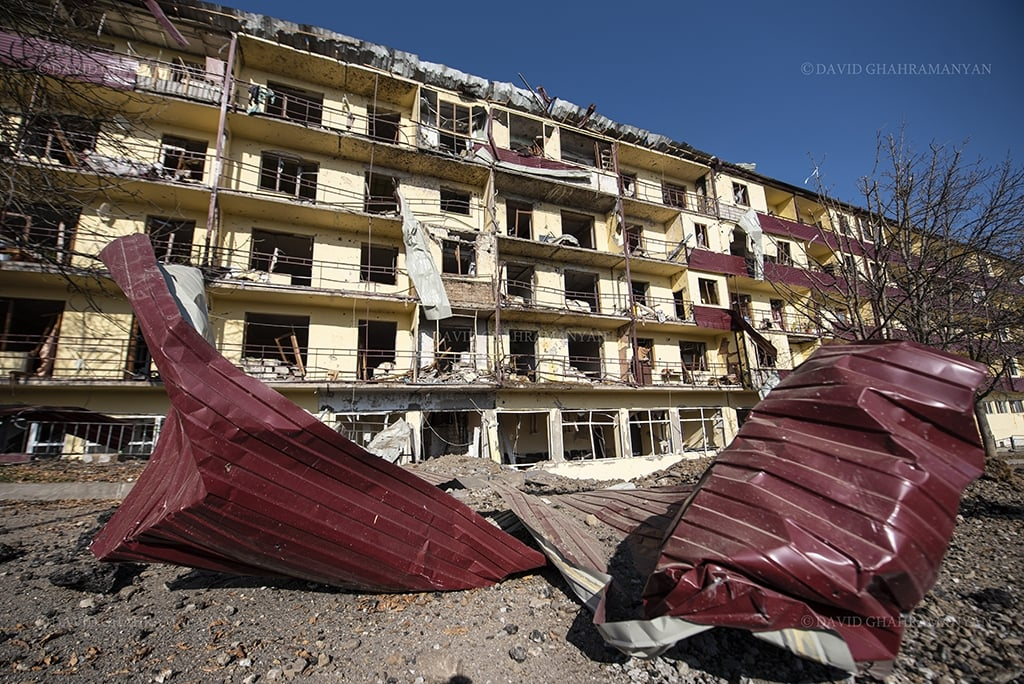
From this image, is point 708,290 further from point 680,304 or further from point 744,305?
point 744,305

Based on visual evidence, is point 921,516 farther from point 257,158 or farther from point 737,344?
point 737,344

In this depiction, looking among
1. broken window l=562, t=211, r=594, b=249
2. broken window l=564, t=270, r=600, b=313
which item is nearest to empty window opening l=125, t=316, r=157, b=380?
broken window l=564, t=270, r=600, b=313

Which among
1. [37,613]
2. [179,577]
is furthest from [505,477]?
[37,613]

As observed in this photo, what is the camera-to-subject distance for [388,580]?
3426mm

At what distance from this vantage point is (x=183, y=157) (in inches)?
493

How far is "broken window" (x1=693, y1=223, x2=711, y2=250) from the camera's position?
20391mm

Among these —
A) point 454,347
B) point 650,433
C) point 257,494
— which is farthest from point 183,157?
point 650,433

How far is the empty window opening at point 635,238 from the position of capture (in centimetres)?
1916

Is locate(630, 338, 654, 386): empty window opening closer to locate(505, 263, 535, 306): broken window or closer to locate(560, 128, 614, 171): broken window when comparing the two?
locate(505, 263, 535, 306): broken window

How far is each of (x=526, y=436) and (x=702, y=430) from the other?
8300 millimetres

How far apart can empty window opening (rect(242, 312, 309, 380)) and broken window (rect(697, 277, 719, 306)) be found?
18017 millimetres

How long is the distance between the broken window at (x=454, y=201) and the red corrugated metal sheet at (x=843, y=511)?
1564 centimetres

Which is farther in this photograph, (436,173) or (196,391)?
(436,173)

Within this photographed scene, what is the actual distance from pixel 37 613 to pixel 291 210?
12648mm
